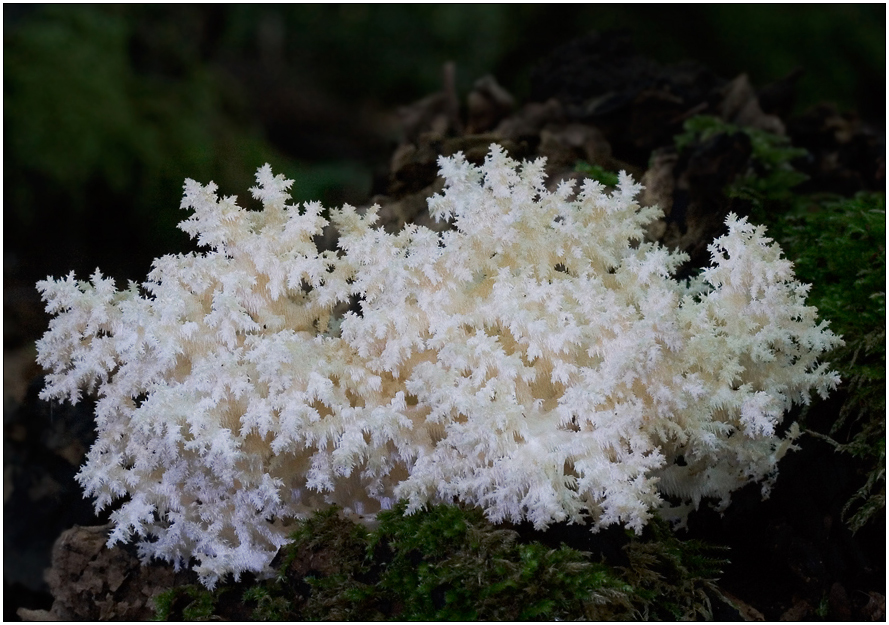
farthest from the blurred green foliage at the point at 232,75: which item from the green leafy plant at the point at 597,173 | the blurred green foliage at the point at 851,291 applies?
the blurred green foliage at the point at 851,291

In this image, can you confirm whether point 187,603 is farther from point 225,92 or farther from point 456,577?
point 225,92

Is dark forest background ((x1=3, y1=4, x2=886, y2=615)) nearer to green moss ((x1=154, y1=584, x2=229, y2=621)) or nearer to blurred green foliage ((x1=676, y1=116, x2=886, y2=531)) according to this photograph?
green moss ((x1=154, y1=584, x2=229, y2=621))

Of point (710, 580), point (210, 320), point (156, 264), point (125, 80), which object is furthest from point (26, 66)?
point (710, 580)

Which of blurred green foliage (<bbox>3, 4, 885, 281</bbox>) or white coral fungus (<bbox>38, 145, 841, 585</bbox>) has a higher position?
blurred green foliage (<bbox>3, 4, 885, 281</bbox>)

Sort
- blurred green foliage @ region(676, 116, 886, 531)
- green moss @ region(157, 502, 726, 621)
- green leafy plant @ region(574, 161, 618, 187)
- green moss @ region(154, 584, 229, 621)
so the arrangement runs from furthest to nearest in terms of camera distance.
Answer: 1. green leafy plant @ region(574, 161, 618, 187)
2. blurred green foliage @ region(676, 116, 886, 531)
3. green moss @ region(154, 584, 229, 621)
4. green moss @ region(157, 502, 726, 621)

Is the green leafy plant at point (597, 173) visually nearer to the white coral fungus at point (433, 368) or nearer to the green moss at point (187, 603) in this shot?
the white coral fungus at point (433, 368)

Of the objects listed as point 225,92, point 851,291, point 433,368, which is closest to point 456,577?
point 433,368

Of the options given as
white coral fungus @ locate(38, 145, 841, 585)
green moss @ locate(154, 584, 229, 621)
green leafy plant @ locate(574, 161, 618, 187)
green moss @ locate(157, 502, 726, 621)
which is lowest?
green moss @ locate(154, 584, 229, 621)

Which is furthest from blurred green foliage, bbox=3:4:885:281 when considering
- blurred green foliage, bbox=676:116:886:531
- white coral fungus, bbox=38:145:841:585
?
blurred green foliage, bbox=676:116:886:531
